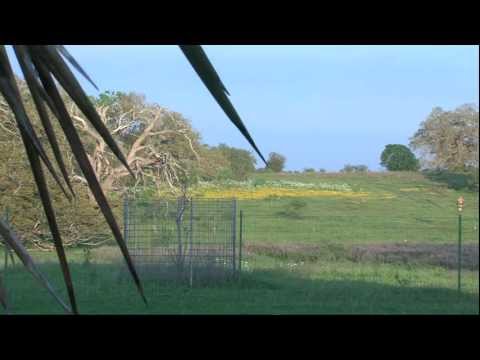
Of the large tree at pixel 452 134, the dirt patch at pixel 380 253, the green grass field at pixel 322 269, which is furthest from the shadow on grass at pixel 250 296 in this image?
the large tree at pixel 452 134

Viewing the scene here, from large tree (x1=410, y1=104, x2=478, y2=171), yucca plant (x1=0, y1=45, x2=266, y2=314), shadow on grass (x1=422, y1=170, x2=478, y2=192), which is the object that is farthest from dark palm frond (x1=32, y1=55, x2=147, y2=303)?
shadow on grass (x1=422, y1=170, x2=478, y2=192)

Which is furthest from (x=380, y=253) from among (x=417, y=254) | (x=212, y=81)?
(x=212, y=81)

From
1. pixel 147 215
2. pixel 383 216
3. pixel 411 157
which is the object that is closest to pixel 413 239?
pixel 383 216

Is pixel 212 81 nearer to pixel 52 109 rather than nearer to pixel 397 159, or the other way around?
pixel 52 109

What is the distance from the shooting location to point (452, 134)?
18.5 metres

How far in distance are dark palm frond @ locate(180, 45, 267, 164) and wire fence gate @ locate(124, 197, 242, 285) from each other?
825 centimetres

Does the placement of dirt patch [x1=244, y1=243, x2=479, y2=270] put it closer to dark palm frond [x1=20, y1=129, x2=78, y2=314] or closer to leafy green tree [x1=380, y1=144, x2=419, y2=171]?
dark palm frond [x1=20, y1=129, x2=78, y2=314]

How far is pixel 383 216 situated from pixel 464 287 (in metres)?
9.06

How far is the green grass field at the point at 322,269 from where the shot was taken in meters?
7.20

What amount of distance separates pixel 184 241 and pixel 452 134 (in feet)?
36.5
